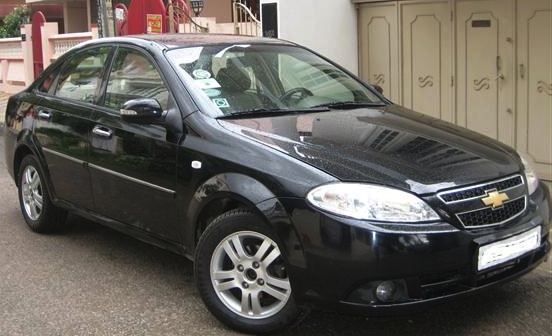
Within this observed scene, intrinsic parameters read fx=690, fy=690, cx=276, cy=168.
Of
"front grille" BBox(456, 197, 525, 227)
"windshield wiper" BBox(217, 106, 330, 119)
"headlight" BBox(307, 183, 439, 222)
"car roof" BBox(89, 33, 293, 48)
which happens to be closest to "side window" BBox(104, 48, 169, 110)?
"car roof" BBox(89, 33, 293, 48)

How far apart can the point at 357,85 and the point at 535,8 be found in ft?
9.26

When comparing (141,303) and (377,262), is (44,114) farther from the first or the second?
(377,262)

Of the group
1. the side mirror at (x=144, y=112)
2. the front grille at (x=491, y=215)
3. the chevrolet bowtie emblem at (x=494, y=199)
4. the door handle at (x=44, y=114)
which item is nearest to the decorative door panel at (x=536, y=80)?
the front grille at (x=491, y=215)

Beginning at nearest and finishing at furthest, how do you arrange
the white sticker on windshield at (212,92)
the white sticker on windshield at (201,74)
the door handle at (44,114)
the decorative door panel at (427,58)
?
the white sticker on windshield at (212,92), the white sticker on windshield at (201,74), the door handle at (44,114), the decorative door panel at (427,58)

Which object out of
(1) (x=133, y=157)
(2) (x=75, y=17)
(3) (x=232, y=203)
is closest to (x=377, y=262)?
(3) (x=232, y=203)

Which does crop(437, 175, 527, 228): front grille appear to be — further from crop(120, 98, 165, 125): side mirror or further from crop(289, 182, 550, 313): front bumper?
crop(120, 98, 165, 125): side mirror

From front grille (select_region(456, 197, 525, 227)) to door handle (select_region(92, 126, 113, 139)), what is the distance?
2.47m

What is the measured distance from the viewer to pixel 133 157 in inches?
174

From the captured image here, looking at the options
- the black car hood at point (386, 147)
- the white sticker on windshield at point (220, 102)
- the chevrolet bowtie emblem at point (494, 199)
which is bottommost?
the chevrolet bowtie emblem at point (494, 199)

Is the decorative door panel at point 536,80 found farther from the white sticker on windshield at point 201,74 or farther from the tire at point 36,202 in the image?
the tire at point 36,202

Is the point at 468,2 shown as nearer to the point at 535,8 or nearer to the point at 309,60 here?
the point at 535,8

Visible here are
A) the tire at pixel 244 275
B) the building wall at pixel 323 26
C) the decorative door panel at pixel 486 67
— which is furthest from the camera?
the building wall at pixel 323 26

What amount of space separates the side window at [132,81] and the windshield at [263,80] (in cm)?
19

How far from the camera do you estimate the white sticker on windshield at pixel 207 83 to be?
4.32 m
